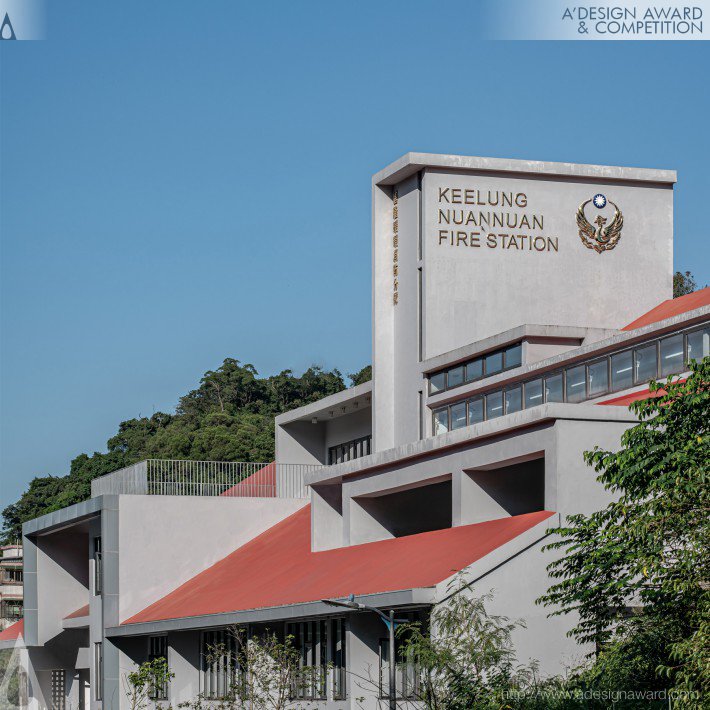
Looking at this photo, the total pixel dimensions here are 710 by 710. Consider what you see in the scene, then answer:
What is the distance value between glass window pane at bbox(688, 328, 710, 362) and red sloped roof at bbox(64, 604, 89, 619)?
2692 cm

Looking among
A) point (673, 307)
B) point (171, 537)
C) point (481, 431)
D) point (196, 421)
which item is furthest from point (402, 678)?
point (196, 421)

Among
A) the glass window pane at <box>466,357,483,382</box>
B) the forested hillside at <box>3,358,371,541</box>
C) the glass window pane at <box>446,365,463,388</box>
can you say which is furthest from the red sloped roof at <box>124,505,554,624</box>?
the forested hillside at <box>3,358,371,541</box>

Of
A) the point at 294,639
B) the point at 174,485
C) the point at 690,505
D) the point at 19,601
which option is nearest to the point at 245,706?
the point at 294,639

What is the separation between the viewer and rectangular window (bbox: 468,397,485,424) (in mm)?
44656

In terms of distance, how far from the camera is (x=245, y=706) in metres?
39.0

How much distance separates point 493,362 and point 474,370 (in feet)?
2.76

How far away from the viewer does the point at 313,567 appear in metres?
41.8

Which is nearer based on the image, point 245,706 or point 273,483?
point 245,706

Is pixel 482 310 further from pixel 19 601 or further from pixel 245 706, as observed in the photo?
pixel 19 601

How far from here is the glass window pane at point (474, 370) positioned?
4516cm

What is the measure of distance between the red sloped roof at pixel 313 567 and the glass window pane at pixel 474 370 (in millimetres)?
7129

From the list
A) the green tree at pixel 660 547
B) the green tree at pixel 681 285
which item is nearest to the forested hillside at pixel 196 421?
the green tree at pixel 681 285

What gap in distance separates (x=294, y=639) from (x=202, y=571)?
1083 centimetres

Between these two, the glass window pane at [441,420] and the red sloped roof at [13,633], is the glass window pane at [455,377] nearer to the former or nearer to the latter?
the glass window pane at [441,420]
